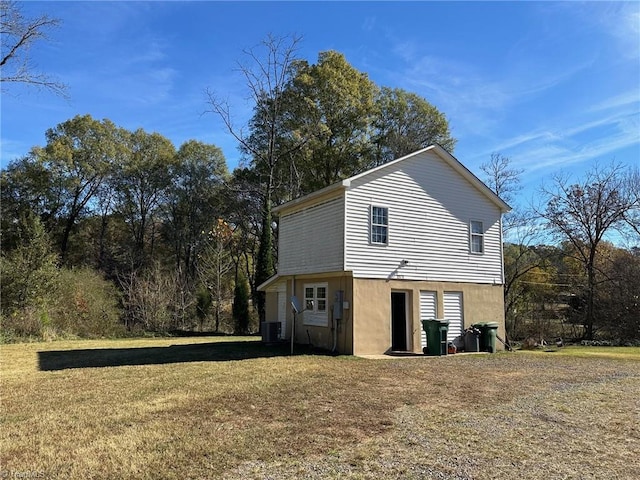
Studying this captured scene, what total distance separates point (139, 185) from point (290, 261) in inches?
918

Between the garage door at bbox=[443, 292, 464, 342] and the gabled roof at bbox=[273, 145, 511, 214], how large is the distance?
12.9ft

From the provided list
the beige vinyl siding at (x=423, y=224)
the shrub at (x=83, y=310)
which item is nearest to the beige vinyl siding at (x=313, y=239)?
the beige vinyl siding at (x=423, y=224)

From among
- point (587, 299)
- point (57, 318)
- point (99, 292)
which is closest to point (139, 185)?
point (99, 292)

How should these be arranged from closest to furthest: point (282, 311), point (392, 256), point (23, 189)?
point (392, 256), point (282, 311), point (23, 189)

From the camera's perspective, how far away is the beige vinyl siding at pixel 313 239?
14195 mm

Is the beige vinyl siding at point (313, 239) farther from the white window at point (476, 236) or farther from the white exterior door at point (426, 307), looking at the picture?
the white window at point (476, 236)

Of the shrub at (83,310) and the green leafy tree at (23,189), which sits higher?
the green leafy tree at (23,189)

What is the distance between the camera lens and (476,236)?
16859mm

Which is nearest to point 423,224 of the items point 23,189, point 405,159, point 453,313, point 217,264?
point 405,159

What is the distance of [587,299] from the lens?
24.2 meters

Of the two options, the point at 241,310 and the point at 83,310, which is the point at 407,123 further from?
the point at 83,310

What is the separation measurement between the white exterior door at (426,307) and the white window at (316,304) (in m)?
3.12

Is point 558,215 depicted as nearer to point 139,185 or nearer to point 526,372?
point 526,372

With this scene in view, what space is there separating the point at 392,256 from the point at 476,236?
4064 mm
